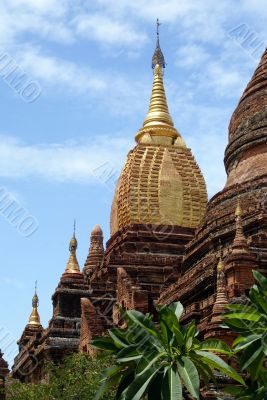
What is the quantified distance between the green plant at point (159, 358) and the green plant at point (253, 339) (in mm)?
347

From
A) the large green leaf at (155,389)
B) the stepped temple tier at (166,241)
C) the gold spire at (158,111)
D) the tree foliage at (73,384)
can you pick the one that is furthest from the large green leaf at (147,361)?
the gold spire at (158,111)

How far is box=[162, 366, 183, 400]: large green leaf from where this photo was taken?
19.1 m

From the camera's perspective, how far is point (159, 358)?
19.9 m

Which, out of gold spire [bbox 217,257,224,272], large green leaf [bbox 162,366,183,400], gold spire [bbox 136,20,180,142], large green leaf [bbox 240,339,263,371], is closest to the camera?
large green leaf [bbox 162,366,183,400]

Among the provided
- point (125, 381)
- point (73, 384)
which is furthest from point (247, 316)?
point (73, 384)

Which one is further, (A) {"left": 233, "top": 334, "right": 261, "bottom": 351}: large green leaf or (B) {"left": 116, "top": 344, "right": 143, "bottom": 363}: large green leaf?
(B) {"left": 116, "top": 344, "right": 143, "bottom": 363}: large green leaf

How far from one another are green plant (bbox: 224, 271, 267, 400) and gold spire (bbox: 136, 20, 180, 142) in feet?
94.9

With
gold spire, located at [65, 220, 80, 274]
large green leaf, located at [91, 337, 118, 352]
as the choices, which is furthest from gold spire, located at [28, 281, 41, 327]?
large green leaf, located at [91, 337, 118, 352]

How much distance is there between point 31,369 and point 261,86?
15.6 meters

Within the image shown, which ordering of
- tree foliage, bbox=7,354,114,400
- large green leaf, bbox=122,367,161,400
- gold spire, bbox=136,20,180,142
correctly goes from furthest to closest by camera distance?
gold spire, bbox=136,20,180,142 → tree foliage, bbox=7,354,114,400 → large green leaf, bbox=122,367,161,400

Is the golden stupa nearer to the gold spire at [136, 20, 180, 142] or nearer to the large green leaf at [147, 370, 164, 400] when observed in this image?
the gold spire at [136, 20, 180, 142]

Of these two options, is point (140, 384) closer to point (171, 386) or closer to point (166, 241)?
point (171, 386)

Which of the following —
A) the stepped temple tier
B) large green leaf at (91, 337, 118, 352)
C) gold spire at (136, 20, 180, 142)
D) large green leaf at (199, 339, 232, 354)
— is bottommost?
large green leaf at (199, 339, 232, 354)

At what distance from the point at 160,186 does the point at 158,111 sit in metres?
5.85
